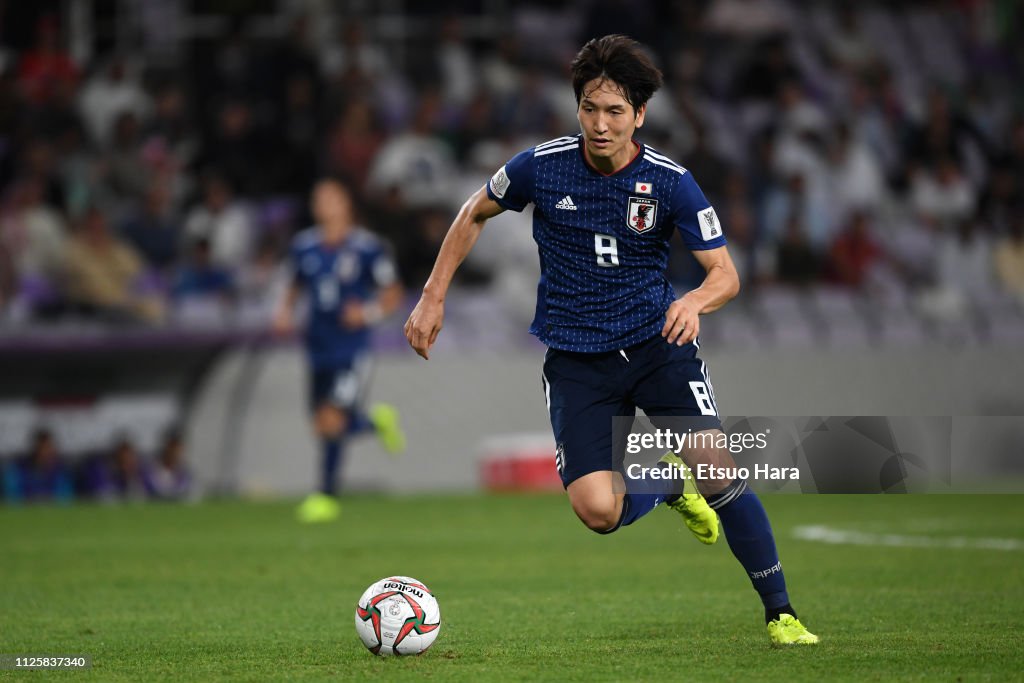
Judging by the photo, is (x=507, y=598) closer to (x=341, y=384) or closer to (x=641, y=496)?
(x=641, y=496)

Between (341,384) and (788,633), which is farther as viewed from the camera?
(341,384)

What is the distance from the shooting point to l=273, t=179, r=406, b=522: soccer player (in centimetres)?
1203

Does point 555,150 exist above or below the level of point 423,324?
above

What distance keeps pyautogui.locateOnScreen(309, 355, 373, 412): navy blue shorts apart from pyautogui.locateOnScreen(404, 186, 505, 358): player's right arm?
6598mm

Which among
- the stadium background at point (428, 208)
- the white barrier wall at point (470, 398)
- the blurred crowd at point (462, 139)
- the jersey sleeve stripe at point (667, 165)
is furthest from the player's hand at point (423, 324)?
the white barrier wall at point (470, 398)

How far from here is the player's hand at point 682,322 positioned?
493 cm

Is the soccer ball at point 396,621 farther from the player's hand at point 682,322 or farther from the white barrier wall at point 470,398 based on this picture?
the white barrier wall at point 470,398

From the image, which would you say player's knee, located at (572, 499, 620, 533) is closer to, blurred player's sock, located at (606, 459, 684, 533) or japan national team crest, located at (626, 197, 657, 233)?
blurred player's sock, located at (606, 459, 684, 533)

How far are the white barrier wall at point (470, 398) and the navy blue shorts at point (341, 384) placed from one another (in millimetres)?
2135

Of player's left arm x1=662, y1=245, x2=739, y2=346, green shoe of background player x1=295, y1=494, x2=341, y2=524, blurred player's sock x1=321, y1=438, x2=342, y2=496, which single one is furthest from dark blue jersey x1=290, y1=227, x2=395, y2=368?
player's left arm x1=662, y1=245, x2=739, y2=346

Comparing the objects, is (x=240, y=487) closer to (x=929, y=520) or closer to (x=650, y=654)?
(x=929, y=520)

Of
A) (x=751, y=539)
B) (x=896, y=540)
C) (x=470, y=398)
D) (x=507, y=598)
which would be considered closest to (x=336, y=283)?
(x=470, y=398)

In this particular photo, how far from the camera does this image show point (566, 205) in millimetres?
5559

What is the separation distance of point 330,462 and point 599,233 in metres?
6.91
